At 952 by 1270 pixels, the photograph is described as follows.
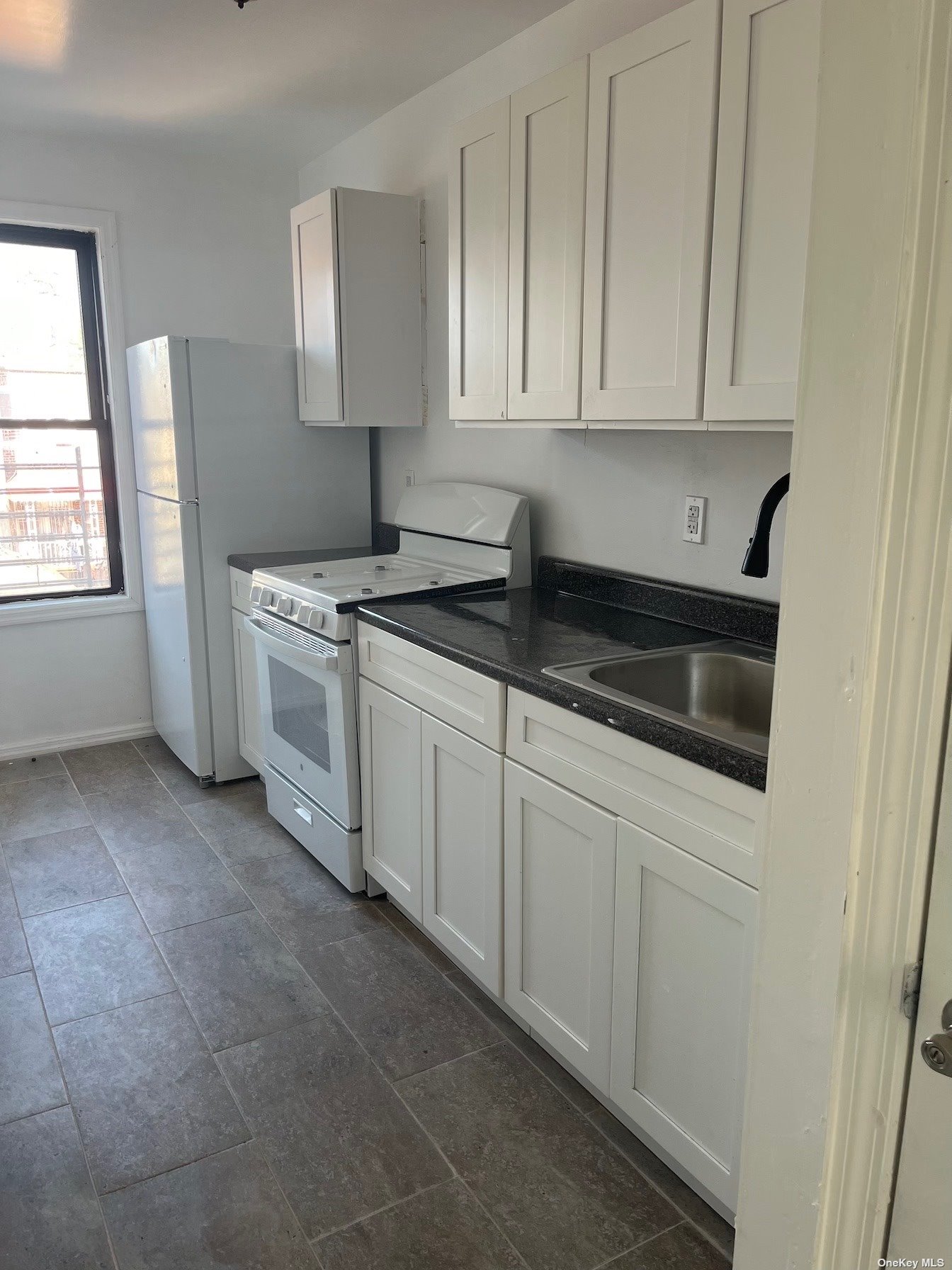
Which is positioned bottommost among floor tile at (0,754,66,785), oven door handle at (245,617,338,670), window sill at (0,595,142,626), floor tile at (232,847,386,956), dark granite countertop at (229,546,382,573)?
floor tile at (232,847,386,956)

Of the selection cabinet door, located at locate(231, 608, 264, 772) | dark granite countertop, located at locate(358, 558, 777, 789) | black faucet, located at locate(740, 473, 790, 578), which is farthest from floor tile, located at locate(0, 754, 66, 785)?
black faucet, located at locate(740, 473, 790, 578)

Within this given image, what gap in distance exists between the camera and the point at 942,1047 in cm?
78

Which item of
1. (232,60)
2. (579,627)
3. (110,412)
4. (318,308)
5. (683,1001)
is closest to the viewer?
(683,1001)

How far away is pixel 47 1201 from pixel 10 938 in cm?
107

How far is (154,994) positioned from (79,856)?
93 cm

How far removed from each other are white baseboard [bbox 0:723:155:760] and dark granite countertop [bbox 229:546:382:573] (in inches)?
47.1

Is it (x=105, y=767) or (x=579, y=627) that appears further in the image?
(x=105, y=767)

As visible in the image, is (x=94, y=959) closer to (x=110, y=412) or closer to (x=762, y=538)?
(x=762, y=538)

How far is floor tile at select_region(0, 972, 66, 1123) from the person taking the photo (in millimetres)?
2010

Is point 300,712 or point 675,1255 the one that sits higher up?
point 300,712

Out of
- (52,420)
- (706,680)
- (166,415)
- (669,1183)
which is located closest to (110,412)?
(52,420)

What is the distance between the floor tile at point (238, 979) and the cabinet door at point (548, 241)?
1.57 meters

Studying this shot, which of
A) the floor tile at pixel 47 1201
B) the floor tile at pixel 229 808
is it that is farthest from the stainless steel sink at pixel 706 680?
the floor tile at pixel 229 808

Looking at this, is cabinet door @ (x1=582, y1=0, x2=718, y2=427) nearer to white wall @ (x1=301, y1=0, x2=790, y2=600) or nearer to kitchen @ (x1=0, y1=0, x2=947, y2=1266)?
kitchen @ (x1=0, y1=0, x2=947, y2=1266)
